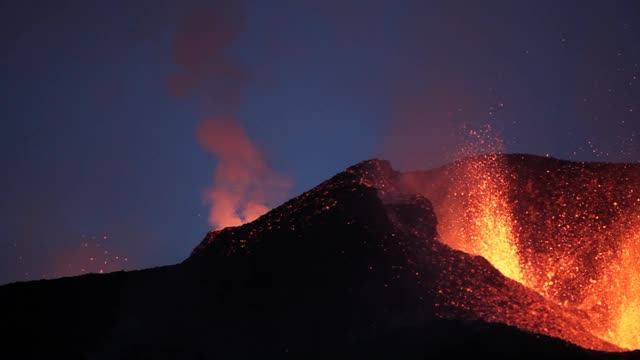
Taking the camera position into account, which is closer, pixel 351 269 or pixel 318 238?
pixel 351 269

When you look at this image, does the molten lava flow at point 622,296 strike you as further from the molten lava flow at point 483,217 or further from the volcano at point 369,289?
the molten lava flow at point 483,217

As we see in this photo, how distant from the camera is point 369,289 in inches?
703

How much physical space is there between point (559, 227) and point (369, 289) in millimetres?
12155

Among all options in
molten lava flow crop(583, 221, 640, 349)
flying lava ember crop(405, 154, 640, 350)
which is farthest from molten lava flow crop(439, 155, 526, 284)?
molten lava flow crop(583, 221, 640, 349)

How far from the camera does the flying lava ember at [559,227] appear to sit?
891 inches

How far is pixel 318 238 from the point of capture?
2002 centimetres

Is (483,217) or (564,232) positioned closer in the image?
(564,232)

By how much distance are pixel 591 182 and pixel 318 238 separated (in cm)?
1429

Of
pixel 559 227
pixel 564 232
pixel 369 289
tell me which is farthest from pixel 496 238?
pixel 369 289

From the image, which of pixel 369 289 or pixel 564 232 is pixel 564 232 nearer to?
pixel 564 232

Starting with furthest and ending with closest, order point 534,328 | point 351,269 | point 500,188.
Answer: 1. point 500,188
2. point 351,269
3. point 534,328

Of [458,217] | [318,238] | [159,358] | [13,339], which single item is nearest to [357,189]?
[318,238]

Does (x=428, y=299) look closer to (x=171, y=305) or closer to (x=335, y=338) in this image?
(x=335, y=338)

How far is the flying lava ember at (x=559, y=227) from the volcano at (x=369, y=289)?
69 mm
